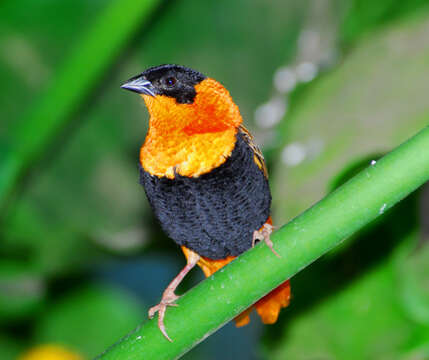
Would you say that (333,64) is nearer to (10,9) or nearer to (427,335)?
(427,335)

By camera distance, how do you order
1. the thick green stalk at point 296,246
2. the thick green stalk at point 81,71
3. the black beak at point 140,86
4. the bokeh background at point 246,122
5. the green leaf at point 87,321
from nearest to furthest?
the thick green stalk at point 296,246 → the black beak at point 140,86 → the bokeh background at point 246,122 → the thick green stalk at point 81,71 → the green leaf at point 87,321

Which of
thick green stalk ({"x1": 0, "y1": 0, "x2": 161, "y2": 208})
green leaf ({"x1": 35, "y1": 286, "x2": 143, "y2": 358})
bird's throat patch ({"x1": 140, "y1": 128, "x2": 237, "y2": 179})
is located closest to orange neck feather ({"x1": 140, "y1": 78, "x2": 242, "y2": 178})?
bird's throat patch ({"x1": 140, "y1": 128, "x2": 237, "y2": 179})

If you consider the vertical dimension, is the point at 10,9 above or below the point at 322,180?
A: above

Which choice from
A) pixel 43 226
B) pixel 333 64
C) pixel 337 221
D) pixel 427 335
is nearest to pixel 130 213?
pixel 43 226

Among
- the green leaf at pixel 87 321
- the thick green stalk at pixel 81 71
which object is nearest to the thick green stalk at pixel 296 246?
the thick green stalk at pixel 81 71

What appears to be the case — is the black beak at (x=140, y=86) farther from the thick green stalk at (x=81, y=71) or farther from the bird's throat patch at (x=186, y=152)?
the thick green stalk at (x=81, y=71)

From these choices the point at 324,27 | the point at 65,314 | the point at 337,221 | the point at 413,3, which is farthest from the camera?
the point at 65,314

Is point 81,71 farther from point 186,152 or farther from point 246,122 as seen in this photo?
point 186,152
